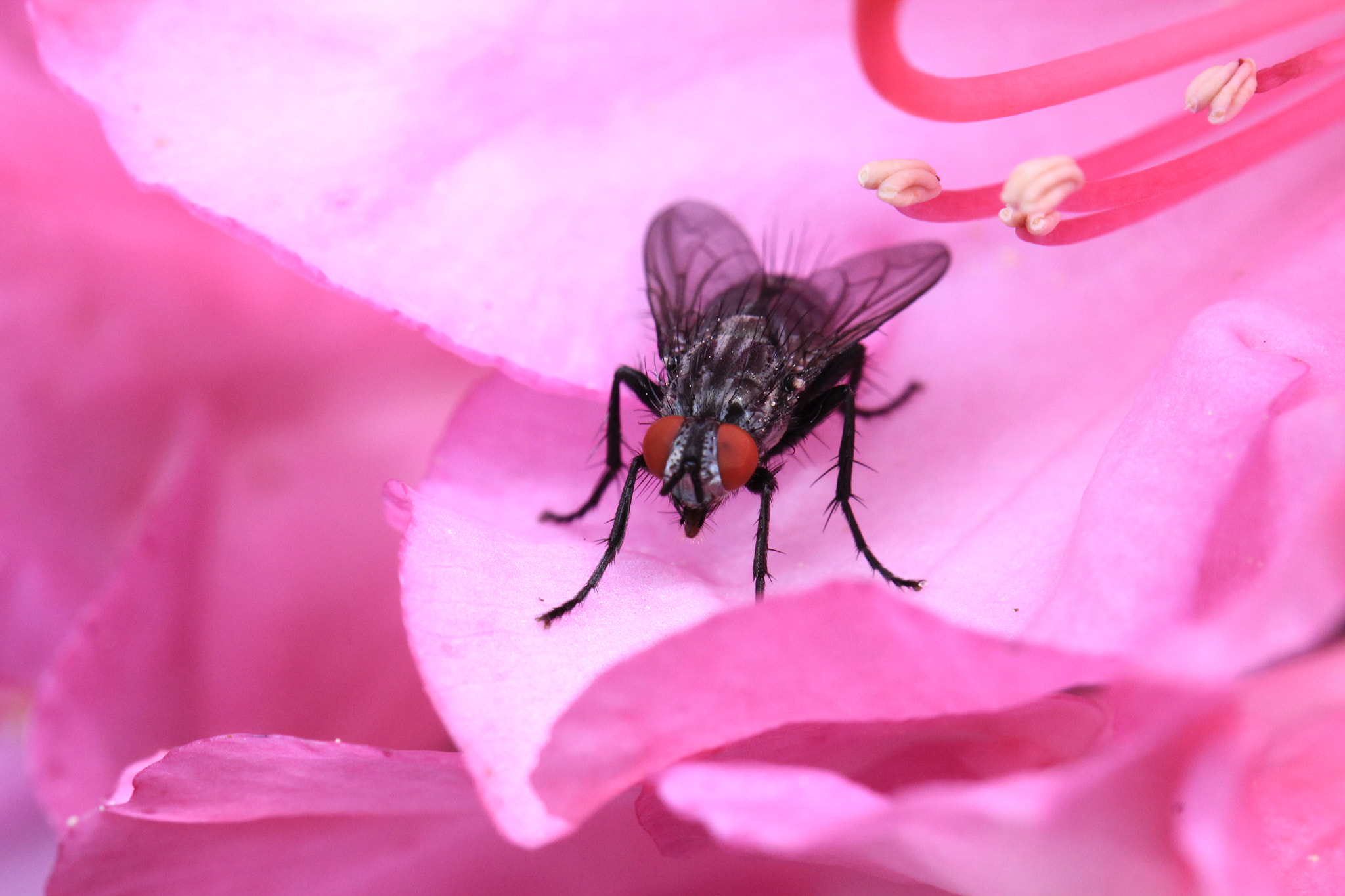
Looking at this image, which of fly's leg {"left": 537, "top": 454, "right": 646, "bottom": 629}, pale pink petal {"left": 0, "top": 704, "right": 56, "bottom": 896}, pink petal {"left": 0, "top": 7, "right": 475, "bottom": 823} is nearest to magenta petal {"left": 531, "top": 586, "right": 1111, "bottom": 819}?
fly's leg {"left": 537, "top": 454, "right": 646, "bottom": 629}

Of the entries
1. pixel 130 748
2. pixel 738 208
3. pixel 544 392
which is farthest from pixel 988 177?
pixel 130 748

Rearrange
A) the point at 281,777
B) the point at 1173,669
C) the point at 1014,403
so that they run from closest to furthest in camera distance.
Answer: the point at 1173,669 < the point at 281,777 < the point at 1014,403

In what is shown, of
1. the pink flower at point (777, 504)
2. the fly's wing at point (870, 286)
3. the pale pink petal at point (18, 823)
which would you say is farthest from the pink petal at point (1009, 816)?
the pale pink petal at point (18, 823)

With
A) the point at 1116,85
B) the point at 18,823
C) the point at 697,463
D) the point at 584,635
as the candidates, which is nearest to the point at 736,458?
the point at 697,463

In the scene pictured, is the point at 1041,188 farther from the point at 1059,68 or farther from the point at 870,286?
the point at 870,286

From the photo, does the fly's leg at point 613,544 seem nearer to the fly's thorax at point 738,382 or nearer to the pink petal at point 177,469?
the fly's thorax at point 738,382

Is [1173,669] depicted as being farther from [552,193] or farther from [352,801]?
[552,193]
